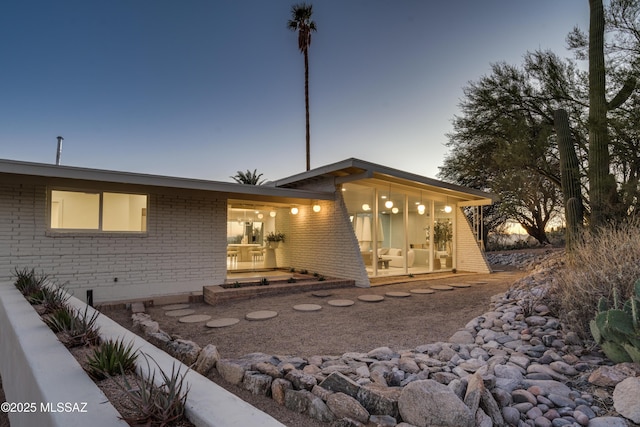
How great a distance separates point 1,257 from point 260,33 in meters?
9.68

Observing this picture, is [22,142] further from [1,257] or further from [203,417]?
[203,417]

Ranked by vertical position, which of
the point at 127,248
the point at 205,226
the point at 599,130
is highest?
the point at 599,130

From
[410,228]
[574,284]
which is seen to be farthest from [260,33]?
[574,284]

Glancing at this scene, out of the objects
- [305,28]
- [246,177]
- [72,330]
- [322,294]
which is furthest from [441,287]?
[246,177]

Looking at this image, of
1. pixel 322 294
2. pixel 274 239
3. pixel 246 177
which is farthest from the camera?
pixel 246 177

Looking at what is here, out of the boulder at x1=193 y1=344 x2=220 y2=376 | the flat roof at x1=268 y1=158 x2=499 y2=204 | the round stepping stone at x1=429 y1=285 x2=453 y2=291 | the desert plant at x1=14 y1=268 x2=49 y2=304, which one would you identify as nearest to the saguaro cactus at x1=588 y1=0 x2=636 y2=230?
the round stepping stone at x1=429 y1=285 x2=453 y2=291

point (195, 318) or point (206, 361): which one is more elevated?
point (206, 361)

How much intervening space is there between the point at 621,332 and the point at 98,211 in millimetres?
8644

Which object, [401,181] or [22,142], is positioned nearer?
[401,181]

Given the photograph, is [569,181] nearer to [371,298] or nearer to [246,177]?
[371,298]

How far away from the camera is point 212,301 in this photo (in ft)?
24.5

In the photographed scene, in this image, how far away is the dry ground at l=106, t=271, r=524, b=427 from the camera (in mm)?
4219

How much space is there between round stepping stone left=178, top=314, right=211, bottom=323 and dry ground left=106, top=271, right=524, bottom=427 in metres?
0.13

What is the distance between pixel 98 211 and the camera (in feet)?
23.8
